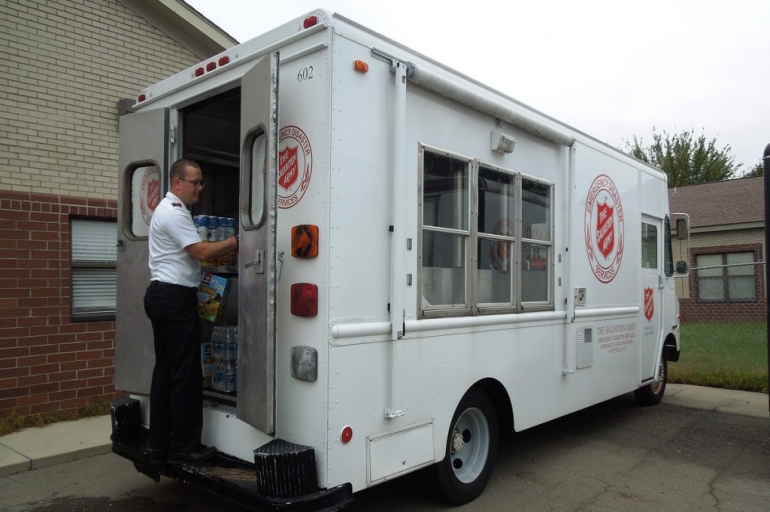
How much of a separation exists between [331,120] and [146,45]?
17.6 feet

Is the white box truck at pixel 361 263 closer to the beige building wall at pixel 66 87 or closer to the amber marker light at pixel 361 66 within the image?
the amber marker light at pixel 361 66

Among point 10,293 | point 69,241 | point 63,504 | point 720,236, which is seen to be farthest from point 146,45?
point 720,236

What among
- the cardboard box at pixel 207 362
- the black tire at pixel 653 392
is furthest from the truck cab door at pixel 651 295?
the cardboard box at pixel 207 362

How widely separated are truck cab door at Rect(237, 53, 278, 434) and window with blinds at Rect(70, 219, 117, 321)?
4128 mm

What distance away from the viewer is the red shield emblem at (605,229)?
6203 millimetres

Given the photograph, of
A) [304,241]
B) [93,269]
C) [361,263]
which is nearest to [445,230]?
[361,263]

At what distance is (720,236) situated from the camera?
2067 centimetres

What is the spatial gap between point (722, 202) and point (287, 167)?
72.1 ft

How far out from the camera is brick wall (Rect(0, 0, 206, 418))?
646 centimetres

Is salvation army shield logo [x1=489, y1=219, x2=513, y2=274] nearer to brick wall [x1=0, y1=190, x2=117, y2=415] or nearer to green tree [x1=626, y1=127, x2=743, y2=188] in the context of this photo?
brick wall [x1=0, y1=190, x2=117, y2=415]

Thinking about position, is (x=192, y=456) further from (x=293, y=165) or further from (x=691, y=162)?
(x=691, y=162)

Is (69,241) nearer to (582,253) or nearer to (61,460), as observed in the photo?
(61,460)

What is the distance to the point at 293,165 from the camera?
3645mm

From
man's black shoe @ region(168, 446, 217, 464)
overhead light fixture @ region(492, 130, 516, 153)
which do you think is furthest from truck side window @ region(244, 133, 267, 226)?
overhead light fixture @ region(492, 130, 516, 153)
